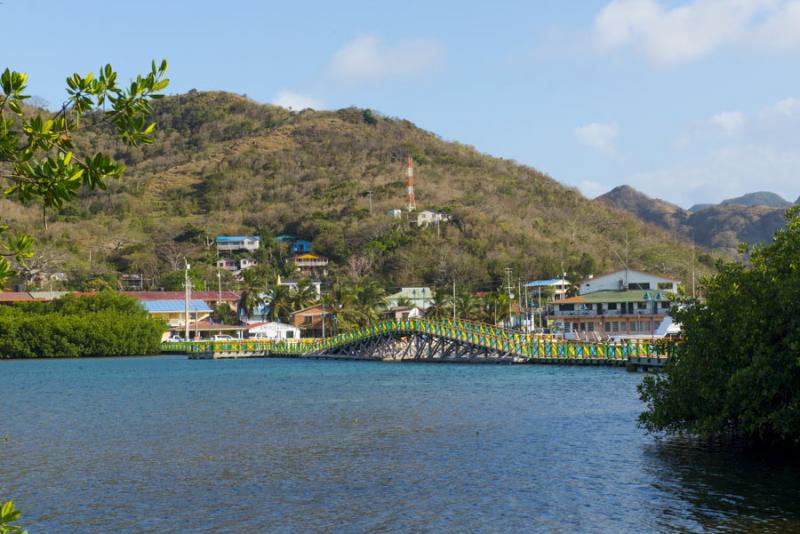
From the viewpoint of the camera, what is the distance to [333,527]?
21.5 metres

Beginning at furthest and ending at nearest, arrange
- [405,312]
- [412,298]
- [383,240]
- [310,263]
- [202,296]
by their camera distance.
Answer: [310,263]
[383,240]
[202,296]
[412,298]
[405,312]

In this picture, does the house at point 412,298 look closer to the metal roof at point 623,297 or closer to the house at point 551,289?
the house at point 551,289

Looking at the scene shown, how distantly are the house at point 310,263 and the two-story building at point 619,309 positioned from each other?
63.6m

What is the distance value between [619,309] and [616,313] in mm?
512

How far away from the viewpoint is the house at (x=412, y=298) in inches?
4717

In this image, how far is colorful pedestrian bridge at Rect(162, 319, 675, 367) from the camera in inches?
2788

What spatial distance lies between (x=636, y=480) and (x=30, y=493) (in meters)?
16.9

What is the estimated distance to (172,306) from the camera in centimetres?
12131

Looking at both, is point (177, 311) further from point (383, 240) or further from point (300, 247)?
point (300, 247)

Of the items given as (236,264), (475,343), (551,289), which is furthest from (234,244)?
(475,343)

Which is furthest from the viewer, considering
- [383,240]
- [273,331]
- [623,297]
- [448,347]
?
[383,240]

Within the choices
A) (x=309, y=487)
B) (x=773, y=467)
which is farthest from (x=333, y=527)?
(x=773, y=467)

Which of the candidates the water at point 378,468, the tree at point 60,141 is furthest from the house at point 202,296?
the tree at point 60,141

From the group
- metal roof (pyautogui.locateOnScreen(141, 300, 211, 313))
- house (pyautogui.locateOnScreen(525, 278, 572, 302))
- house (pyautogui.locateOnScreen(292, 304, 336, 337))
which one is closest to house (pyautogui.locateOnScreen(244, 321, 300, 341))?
house (pyautogui.locateOnScreen(292, 304, 336, 337))
